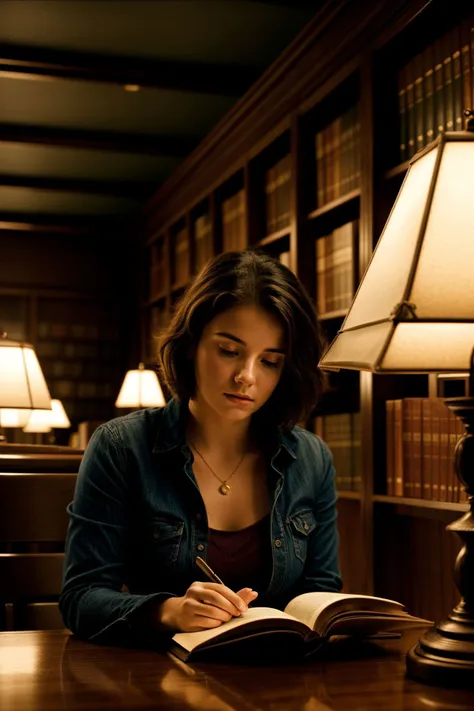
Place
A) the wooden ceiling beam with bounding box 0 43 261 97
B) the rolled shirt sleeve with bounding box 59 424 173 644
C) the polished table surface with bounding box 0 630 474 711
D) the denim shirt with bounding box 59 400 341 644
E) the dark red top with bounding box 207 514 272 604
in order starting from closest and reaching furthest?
the polished table surface with bounding box 0 630 474 711 < the rolled shirt sleeve with bounding box 59 424 173 644 < the denim shirt with bounding box 59 400 341 644 < the dark red top with bounding box 207 514 272 604 < the wooden ceiling beam with bounding box 0 43 261 97

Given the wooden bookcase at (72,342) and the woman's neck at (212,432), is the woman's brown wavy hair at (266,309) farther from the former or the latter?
the wooden bookcase at (72,342)

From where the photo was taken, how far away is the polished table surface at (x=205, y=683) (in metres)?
0.93

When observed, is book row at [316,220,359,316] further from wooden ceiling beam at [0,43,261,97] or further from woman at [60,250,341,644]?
woman at [60,250,341,644]

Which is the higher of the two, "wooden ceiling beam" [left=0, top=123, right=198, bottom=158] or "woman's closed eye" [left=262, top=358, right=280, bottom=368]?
"wooden ceiling beam" [left=0, top=123, right=198, bottom=158]

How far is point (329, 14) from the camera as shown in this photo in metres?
3.51

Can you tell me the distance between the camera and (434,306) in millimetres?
932

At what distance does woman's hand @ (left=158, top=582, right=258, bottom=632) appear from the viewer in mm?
1190

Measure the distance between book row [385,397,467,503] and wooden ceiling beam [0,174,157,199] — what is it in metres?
4.20

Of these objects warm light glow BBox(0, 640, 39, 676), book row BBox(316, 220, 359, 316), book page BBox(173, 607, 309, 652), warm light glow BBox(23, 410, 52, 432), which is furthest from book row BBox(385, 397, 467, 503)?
warm light glow BBox(23, 410, 52, 432)

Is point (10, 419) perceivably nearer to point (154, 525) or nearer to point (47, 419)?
point (47, 419)

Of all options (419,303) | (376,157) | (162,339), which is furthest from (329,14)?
(419,303)

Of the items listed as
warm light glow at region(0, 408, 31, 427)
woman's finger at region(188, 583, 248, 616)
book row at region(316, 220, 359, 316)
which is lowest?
woman's finger at region(188, 583, 248, 616)

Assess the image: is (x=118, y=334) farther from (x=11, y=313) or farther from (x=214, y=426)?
(x=214, y=426)

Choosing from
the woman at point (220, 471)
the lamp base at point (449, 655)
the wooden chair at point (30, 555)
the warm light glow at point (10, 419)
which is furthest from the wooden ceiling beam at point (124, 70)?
the lamp base at point (449, 655)
